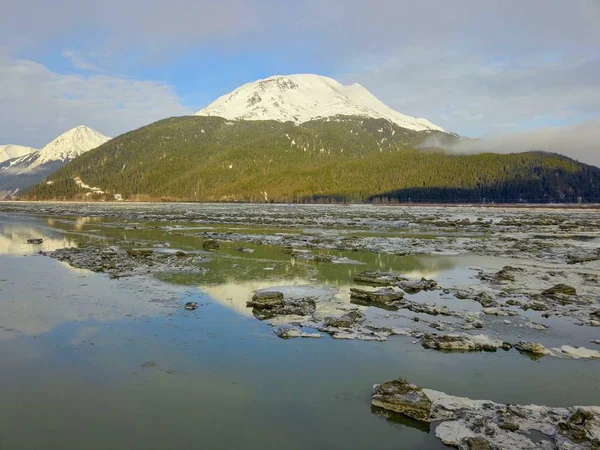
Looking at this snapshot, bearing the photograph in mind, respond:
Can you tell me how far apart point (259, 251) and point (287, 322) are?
1840cm

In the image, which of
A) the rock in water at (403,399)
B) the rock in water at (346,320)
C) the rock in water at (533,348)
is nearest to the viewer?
the rock in water at (403,399)

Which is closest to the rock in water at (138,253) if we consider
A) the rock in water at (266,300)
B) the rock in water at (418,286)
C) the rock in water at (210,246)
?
the rock in water at (210,246)

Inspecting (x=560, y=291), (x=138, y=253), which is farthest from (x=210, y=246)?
(x=560, y=291)

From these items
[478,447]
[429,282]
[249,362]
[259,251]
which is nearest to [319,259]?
[259,251]

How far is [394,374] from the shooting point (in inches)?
425

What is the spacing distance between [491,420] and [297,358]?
5122 mm

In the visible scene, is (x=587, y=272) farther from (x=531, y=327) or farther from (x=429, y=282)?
(x=531, y=327)

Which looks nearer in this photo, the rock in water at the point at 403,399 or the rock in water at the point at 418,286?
the rock in water at the point at 403,399

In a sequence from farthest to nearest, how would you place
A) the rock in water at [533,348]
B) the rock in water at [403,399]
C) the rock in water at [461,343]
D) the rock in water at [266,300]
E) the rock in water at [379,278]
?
the rock in water at [379,278], the rock in water at [266,300], the rock in water at [461,343], the rock in water at [533,348], the rock in water at [403,399]

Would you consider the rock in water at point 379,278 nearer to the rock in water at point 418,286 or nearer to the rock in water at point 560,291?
the rock in water at point 418,286

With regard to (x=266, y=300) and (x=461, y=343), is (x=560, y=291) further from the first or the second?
(x=266, y=300)

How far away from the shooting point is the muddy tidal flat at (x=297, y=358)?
26.9 feet

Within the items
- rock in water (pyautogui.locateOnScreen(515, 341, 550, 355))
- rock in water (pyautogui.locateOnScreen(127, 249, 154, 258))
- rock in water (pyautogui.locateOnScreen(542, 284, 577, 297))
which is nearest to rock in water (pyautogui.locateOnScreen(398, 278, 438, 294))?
rock in water (pyautogui.locateOnScreen(542, 284, 577, 297))

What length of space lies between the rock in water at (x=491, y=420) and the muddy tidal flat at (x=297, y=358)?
0.12ft
